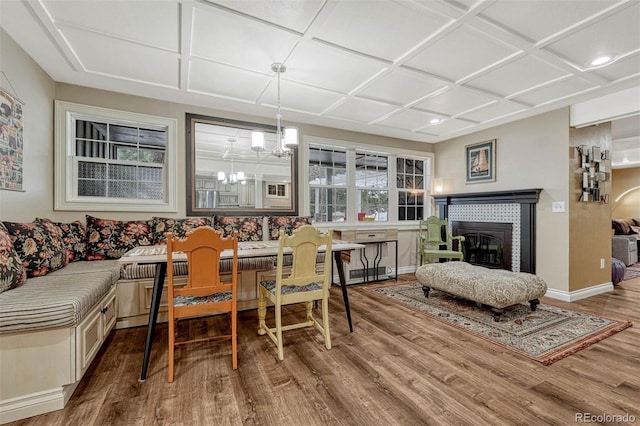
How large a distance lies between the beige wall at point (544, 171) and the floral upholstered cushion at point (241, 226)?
12.3 ft

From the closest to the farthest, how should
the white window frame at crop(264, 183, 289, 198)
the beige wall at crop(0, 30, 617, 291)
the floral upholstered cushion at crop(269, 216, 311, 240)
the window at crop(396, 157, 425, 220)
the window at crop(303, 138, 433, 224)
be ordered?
the beige wall at crop(0, 30, 617, 291), the floral upholstered cushion at crop(269, 216, 311, 240), the white window frame at crop(264, 183, 289, 198), the window at crop(303, 138, 433, 224), the window at crop(396, 157, 425, 220)

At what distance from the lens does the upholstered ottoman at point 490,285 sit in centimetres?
280

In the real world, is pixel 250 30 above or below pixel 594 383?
above

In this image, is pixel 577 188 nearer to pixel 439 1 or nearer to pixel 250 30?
pixel 439 1

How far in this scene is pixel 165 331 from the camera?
266 cm

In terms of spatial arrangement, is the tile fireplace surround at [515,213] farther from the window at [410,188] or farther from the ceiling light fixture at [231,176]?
the ceiling light fixture at [231,176]

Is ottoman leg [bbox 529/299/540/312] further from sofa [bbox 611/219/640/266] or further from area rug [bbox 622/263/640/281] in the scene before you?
sofa [bbox 611/219/640/266]

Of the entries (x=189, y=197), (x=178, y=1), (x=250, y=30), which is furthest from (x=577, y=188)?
(x=189, y=197)

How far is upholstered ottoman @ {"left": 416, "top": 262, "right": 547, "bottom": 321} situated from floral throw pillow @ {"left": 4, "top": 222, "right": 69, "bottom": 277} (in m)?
3.73

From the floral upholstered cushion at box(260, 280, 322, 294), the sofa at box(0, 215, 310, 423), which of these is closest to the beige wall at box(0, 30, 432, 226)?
the sofa at box(0, 215, 310, 423)

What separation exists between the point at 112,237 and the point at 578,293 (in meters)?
5.64

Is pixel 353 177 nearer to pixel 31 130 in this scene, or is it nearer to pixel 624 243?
pixel 31 130

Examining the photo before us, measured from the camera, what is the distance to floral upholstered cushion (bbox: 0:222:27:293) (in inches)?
68.2

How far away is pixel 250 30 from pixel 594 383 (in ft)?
11.1
